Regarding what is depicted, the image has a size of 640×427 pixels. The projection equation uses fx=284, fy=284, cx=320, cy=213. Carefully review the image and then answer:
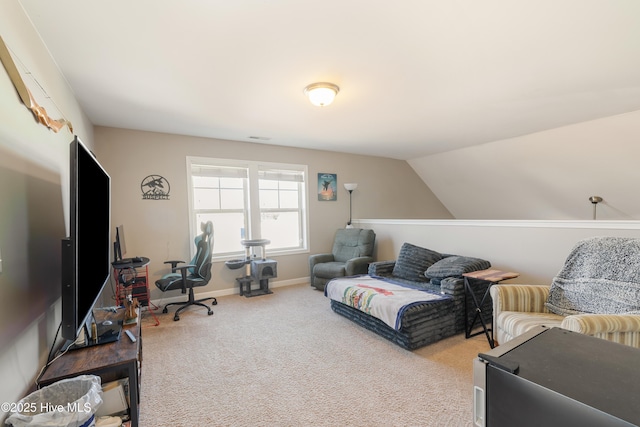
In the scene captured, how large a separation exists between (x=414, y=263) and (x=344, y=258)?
1.44 metres

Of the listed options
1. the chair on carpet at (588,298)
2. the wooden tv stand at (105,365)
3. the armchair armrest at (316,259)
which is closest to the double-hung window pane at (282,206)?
the armchair armrest at (316,259)

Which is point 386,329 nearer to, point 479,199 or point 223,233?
point 223,233

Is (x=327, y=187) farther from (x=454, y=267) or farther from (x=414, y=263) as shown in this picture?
(x=454, y=267)

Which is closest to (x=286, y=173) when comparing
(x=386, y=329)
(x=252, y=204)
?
(x=252, y=204)

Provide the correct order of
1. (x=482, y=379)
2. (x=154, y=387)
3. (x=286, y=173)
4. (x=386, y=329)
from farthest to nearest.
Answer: (x=286, y=173) < (x=386, y=329) < (x=154, y=387) < (x=482, y=379)

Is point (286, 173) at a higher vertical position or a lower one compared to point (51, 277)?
higher

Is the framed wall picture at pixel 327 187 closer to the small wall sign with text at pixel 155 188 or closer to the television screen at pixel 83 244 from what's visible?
the small wall sign with text at pixel 155 188

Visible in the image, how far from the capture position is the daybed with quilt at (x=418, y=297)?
254 centimetres

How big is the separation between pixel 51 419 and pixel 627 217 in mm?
6837

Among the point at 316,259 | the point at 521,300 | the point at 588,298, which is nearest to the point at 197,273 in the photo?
the point at 316,259

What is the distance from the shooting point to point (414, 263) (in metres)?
3.51

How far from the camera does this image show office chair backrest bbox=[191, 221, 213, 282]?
3.57m

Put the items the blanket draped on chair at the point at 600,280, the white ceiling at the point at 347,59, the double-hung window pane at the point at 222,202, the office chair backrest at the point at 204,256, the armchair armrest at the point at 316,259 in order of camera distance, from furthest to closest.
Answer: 1. the armchair armrest at the point at 316,259
2. the double-hung window pane at the point at 222,202
3. the office chair backrest at the point at 204,256
4. the blanket draped on chair at the point at 600,280
5. the white ceiling at the point at 347,59

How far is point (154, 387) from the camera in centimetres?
207
